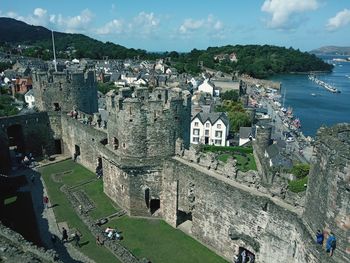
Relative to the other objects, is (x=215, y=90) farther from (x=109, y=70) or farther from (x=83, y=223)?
(x=83, y=223)

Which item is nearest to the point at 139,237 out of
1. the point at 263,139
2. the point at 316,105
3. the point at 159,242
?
the point at 159,242

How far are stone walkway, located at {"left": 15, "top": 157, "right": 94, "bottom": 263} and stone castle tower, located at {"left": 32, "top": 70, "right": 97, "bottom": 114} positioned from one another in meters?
6.09

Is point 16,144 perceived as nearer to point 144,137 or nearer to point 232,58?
point 144,137

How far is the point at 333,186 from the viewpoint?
884 centimetres

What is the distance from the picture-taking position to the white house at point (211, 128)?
43344 mm

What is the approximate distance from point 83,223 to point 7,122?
1185 cm

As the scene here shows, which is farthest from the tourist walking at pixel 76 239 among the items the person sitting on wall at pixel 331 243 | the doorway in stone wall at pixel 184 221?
the person sitting on wall at pixel 331 243

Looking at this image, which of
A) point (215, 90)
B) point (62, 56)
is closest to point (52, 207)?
point (215, 90)

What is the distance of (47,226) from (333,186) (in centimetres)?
1458

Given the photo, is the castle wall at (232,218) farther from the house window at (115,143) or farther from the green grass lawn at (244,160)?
the green grass lawn at (244,160)

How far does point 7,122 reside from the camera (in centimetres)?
2442

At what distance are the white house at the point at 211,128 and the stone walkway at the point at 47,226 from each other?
81.0ft

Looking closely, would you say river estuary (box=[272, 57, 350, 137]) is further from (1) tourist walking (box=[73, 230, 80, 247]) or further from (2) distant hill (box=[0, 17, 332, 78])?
(1) tourist walking (box=[73, 230, 80, 247])

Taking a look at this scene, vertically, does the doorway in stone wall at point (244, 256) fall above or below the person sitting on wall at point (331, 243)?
below
